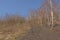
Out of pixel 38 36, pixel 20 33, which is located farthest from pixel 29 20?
pixel 38 36

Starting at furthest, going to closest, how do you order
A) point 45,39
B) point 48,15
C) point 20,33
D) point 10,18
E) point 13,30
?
point 10,18 < point 48,15 < point 13,30 < point 20,33 < point 45,39

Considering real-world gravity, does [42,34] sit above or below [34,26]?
below

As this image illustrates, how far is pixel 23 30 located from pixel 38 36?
1.74 metres

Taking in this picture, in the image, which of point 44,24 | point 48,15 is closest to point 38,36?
point 44,24

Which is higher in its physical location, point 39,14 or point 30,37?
point 39,14

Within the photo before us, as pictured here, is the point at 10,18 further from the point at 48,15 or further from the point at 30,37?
the point at 30,37

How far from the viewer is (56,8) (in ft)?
43.8

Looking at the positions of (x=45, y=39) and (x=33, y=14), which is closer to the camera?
(x=45, y=39)

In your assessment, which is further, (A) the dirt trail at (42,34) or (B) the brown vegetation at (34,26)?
(B) the brown vegetation at (34,26)

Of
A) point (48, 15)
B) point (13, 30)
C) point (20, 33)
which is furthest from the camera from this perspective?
point (48, 15)

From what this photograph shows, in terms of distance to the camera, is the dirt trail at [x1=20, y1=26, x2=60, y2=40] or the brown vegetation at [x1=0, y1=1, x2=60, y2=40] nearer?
the dirt trail at [x1=20, y1=26, x2=60, y2=40]

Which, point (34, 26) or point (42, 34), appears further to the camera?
point (34, 26)

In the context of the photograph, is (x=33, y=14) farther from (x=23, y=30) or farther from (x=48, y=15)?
(x=23, y=30)

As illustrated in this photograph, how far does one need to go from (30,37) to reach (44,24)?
243 centimetres
